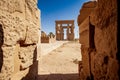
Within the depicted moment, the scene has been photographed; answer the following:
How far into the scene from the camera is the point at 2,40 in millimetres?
1955

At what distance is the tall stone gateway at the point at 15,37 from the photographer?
1.99 m

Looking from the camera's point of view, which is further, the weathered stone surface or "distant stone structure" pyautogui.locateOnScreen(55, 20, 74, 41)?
"distant stone structure" pyautogui.locateOnScreen(55, 20, 74, 41)

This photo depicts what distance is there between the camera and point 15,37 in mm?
2275

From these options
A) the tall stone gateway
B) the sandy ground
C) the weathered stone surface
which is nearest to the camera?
the tall stone gateway

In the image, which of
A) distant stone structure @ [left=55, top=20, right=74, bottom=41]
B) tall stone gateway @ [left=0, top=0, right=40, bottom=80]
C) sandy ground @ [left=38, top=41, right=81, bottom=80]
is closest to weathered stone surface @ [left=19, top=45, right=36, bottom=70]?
tall stone gateway @ [left=0, top=0, right=40, bottom=80]

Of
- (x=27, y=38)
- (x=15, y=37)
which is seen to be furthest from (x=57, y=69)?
(x=15, y=37)

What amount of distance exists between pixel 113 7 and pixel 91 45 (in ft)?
4.77

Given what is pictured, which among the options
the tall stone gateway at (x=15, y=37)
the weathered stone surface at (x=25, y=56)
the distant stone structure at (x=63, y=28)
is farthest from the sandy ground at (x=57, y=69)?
the distant stone structure at (x=63, y=28)

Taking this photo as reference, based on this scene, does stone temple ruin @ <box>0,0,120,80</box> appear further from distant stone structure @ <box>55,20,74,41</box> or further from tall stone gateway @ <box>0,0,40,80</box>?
distant stone structure @ <box>55,20,74,41</box>

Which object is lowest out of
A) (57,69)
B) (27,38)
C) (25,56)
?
(57,69)

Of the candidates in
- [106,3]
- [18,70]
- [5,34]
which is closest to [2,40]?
[5,34]

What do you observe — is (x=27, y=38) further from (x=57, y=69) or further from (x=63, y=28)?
(x=63, y=28)

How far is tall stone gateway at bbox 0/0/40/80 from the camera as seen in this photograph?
1985mm

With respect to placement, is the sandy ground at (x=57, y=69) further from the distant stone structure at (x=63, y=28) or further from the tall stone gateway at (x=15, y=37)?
the distant stone structure at (x=63, y=28)
